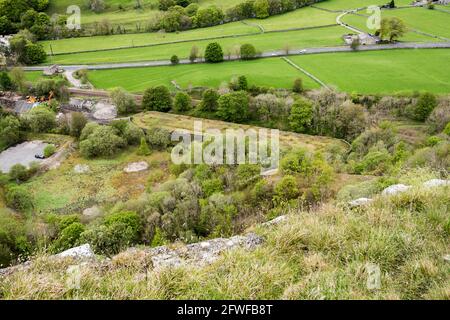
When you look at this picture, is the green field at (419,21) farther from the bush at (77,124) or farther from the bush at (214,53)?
the bush at (77,124)

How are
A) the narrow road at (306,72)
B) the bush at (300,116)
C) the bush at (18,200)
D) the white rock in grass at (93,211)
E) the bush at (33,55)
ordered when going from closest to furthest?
the white rock in grass at (93,211) → the bush at (18,200) → the bush at (300,116) → the narrow road at (306,72) → the bush at (33,55)

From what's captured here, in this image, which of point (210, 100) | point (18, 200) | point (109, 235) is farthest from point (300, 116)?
point (18, 200)

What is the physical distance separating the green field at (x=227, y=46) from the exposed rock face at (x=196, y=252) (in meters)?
68.7

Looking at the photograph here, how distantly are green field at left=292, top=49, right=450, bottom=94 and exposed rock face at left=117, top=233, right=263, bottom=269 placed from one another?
54028 millimetres

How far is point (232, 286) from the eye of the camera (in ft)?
→ 22.9

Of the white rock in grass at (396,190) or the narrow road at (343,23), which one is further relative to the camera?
the narrow road at (343,23)

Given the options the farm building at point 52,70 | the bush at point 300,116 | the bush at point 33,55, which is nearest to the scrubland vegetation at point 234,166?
the bush at point 300,116

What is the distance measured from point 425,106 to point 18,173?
51516mm

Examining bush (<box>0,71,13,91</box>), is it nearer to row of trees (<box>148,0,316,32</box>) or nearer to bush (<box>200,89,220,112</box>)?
bush (<box>200,89,220,112</box>)

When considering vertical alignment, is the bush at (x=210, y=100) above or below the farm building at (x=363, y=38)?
below

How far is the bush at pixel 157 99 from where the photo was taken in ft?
194

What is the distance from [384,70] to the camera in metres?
63.7

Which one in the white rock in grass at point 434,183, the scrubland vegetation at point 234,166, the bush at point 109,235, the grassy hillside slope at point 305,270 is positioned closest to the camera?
the grassy hillside slope at point 305,270

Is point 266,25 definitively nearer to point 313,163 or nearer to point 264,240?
point 313,163
